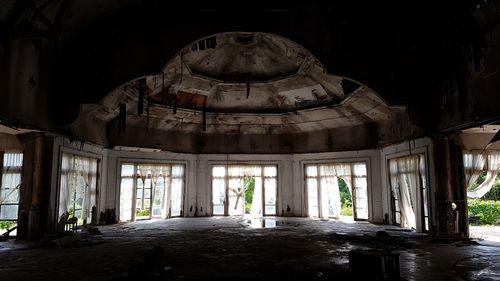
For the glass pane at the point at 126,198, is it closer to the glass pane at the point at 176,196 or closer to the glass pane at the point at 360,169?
the glass pane at the point at 176,196

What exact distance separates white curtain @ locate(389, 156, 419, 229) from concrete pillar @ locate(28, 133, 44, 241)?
10.4 metres

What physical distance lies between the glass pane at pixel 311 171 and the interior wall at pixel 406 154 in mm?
2974

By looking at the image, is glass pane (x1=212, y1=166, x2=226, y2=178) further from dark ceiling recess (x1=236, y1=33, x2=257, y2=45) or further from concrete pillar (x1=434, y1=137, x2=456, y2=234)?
concrete pillar (x1=434, y1=137, x2=456, y2=234)

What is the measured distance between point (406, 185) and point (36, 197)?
35.0 feet

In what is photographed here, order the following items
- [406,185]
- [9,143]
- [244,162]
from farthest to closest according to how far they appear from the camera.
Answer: [244,162] < [406,185] < [9,143]

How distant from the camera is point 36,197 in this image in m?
8.62

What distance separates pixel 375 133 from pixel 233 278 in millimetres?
10152

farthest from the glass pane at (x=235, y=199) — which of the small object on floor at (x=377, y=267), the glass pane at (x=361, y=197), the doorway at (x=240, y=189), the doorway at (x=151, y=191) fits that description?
the small object on floor at (x=377, y=267)

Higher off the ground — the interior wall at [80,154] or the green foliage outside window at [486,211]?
the interior wall at [80,154]

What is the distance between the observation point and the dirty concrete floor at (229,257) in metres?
5.21

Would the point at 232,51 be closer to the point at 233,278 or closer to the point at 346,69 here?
the point at 346,69

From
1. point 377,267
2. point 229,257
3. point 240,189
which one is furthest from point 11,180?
point 377,267

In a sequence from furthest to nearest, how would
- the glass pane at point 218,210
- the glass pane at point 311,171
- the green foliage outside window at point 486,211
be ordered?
the glass pane at point 218,210 → the green foliage outside window at point 486,211 → the glass pane at point 311,171

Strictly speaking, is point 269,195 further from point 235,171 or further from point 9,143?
point 9,143
